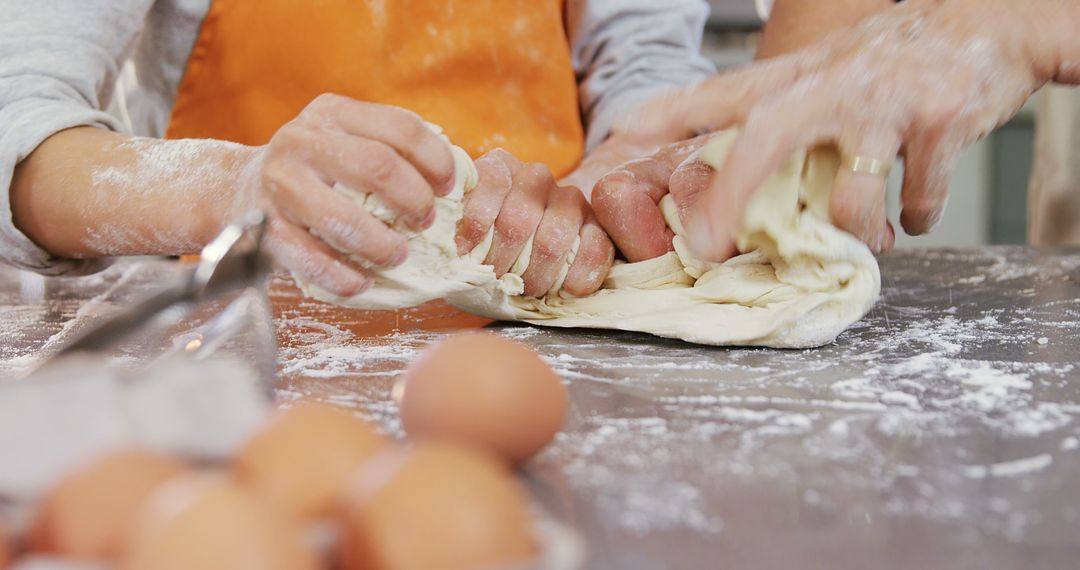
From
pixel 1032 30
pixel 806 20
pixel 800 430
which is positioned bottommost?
pixel 800 430

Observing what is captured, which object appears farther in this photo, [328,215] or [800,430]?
[328,215]

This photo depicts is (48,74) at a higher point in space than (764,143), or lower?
higher

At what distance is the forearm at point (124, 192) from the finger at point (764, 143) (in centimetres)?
48

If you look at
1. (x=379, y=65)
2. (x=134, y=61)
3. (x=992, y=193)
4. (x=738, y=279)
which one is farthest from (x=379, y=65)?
(x=992, y=193)

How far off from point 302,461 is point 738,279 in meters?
0.65

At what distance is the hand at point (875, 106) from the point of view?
0.81 meters

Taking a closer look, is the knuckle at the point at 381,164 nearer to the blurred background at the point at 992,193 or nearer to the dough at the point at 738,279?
the dough at the point at 738,279

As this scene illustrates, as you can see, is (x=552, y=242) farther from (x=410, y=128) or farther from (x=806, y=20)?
(x=806, y=20)

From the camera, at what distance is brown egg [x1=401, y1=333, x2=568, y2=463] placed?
19.8 inches

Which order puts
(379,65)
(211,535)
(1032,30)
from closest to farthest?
(211,535), (1032,30), (379,65)

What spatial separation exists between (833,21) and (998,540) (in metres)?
1.18

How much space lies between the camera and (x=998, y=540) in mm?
434

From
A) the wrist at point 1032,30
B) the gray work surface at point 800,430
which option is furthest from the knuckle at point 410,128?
the wrist at point 1032,30

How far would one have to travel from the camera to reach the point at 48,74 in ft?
3.70
